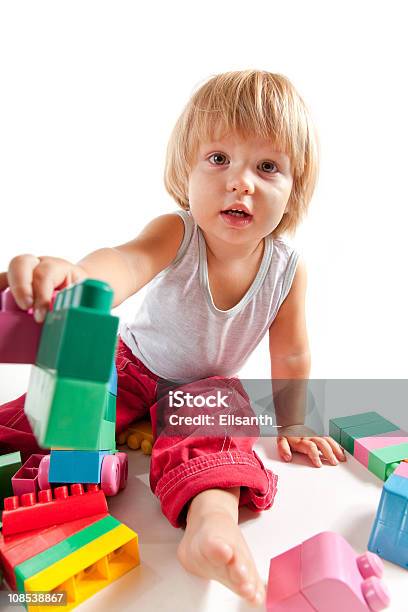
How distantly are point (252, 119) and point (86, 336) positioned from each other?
A: 438mm

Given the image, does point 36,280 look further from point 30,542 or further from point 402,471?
point 402,471

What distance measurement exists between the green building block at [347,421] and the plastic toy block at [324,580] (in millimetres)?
289

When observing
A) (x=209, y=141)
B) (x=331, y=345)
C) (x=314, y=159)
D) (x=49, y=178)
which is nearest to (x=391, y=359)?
(x=331, y=345)

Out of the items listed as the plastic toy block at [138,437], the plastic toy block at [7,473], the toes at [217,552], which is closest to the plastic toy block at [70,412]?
the toes at [217,552]

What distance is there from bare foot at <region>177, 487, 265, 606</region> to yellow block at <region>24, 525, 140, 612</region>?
0.18 ft

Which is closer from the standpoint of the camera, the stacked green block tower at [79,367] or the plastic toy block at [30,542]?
the stacked green block tower at [79,367]

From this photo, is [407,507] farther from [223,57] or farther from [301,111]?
[223,57]

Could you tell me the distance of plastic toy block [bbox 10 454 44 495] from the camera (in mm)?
634

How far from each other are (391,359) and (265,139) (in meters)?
0.59

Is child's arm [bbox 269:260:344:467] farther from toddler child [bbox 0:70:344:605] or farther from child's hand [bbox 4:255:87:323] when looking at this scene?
child's hand [bbox 4:255:87:323]

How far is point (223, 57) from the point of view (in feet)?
3.91

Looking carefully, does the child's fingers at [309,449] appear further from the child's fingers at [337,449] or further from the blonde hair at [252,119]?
the blonde hair at [252,119]

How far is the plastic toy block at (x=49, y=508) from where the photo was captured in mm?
570

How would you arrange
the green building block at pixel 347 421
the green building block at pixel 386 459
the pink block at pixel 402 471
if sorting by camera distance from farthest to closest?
the green building block at pixel 347 421 → the green building block at pixel 386 459 → the pink block at pixel 402 471
